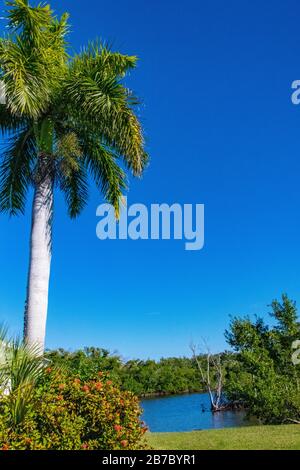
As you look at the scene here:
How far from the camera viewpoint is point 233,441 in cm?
1192

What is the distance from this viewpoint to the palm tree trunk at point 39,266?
1291 centimetres

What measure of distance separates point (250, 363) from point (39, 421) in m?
18.3

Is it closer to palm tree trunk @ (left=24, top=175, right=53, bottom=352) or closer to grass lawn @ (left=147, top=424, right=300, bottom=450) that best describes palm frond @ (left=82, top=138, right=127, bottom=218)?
palm tree trunk @ (left=24, top=175, right=53, bottom=352)

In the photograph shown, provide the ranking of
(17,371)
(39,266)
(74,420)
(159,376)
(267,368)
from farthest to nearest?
A: 1. (159,376)
2. (267,368)
3. (39,266)
4. (17,371)
5. (74,420)

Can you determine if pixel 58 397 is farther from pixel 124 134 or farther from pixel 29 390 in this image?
pixel 124 134

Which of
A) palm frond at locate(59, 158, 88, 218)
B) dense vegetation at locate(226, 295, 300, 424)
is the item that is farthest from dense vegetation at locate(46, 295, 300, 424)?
palm frond at locate(59, 158, 88, 218)

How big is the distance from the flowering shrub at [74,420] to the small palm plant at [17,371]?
17 centimetres

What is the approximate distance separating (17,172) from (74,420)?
9879 millimetres

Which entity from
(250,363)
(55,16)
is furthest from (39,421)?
(250,363)

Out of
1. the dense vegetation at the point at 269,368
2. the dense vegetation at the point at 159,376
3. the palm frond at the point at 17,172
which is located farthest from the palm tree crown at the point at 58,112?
the dense vegetation at the point at 159,376

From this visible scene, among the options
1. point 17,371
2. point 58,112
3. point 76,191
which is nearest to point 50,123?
point 58,112

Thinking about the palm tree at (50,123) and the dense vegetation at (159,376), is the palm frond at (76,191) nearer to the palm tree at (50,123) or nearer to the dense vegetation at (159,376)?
Result: the palm tree at (50,123)

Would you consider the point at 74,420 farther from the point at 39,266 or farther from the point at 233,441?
the point at 39,266
